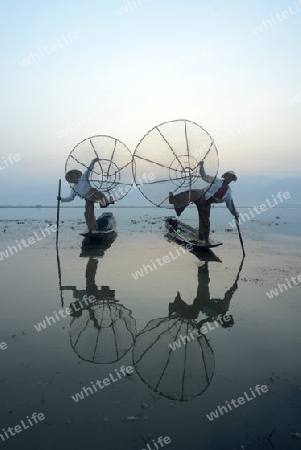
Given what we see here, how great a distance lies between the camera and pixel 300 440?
413 centimetres

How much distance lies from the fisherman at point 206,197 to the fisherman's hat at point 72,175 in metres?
6.20

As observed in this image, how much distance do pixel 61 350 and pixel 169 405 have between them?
262 centimetres

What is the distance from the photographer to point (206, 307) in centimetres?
888

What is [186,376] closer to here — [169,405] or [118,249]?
[169,405]

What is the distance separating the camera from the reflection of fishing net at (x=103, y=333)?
248 inches

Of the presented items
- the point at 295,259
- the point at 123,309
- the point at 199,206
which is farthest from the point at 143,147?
the point at 295,259

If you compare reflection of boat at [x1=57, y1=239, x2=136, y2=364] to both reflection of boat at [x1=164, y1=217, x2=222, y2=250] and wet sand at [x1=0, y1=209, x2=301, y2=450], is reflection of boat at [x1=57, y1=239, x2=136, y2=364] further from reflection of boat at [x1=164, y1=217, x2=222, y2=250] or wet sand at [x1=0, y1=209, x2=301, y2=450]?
reflection of boat at [x1=164, y1=217, x2=222, y2=250]

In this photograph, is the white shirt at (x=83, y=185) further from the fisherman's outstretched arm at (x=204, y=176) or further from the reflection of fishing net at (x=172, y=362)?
the reflection of fishing net at (x=172, y=362)

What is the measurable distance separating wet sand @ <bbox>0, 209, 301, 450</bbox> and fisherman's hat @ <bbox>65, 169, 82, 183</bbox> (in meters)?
6.60

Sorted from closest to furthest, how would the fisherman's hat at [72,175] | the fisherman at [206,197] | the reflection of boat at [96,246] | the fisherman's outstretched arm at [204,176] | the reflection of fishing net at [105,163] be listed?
1. the fisherman's outstretched arm at [204,176]
2. the fisherman at [206,197]
3. the reflection of boat at [96,246]
4. the reflection of fishing net at [105,163]
5. the fisherman's hat at [72,175]

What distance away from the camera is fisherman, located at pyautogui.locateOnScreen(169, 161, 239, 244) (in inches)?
563

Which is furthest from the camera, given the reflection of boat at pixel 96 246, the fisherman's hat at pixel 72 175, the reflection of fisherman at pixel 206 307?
the fisherman's hat at pixel 72 175

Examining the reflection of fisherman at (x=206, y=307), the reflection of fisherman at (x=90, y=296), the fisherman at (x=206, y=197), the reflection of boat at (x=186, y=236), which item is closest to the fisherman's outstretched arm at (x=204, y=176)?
the fisherman at (x=206, y=197)

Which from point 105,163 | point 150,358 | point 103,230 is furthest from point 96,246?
point 150,358
